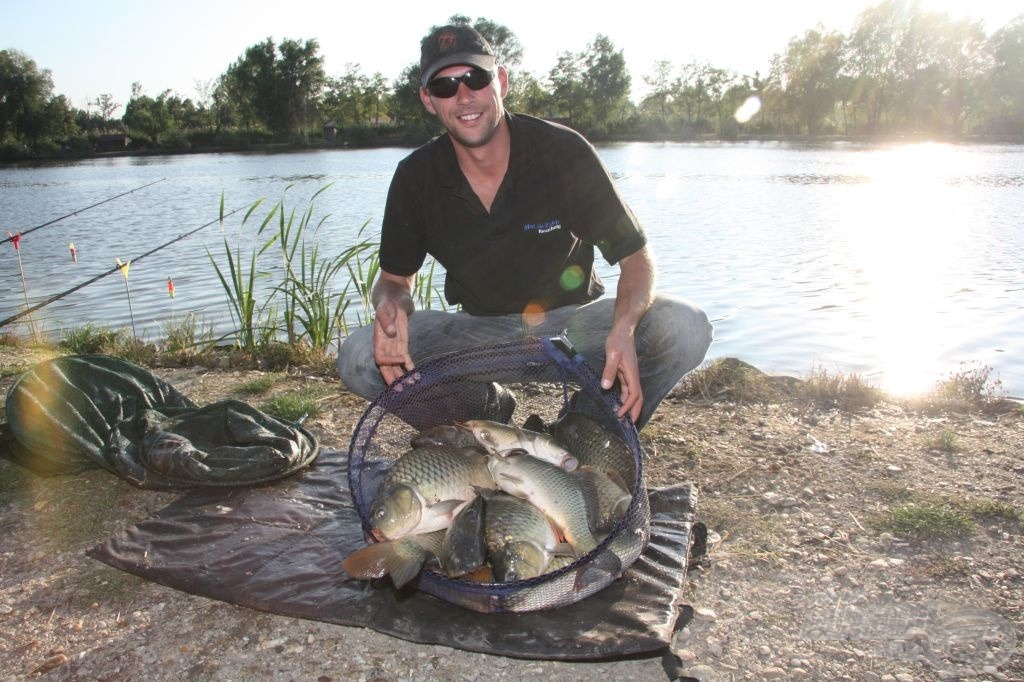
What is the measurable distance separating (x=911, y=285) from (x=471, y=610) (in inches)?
352

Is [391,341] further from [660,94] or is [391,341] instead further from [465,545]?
[660,94]

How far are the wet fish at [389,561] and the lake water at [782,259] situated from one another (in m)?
4.39

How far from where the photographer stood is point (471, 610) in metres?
2.20

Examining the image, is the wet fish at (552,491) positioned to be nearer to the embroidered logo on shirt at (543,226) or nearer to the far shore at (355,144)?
the embroidered logo on shirt at (543,226)

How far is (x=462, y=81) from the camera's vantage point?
10.1 feet

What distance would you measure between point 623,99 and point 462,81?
93.0 meters

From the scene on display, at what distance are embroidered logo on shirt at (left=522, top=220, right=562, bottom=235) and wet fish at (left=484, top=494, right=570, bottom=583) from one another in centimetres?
137

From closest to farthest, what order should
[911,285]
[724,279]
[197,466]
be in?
[197,466], [911,285], [724,279]

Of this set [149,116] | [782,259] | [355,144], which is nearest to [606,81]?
[355,144]

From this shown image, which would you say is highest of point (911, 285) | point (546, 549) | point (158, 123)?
point (158, 123)

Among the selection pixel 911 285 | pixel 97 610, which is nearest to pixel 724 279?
pixel 911 285

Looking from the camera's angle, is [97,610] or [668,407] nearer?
[97,610]

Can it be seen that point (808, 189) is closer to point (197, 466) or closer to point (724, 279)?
point (724, 279)

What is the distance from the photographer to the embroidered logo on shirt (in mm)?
A: 3277
